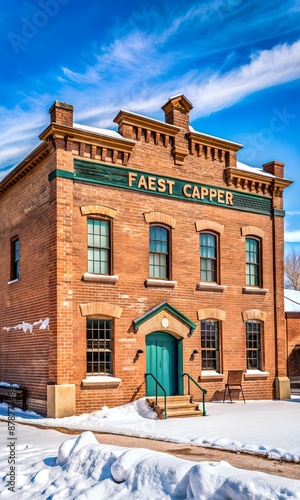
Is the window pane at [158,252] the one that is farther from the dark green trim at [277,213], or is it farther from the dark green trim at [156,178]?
the dark green trim at [277,213]

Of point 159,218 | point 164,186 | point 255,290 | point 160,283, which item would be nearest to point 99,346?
point 160,283

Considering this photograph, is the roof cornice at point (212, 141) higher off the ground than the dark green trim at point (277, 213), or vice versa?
the roof cornice at point (212, 141)

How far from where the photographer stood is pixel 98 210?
1734 centimetres

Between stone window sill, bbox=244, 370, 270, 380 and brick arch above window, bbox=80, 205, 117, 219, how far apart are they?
769cm

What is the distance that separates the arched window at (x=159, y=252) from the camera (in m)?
18.7

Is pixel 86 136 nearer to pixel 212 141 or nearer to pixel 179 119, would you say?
pixel 179 119

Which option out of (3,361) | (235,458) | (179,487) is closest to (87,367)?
(3,361)

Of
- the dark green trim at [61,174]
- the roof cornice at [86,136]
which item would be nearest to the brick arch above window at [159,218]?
the roof cornice at [86,136]

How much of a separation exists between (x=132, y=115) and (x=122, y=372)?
8.22 metres

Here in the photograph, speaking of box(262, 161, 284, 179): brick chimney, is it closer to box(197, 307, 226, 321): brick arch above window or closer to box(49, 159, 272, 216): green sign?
box(49, 159, 272, 216): green sign

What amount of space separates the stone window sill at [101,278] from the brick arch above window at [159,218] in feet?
7.48

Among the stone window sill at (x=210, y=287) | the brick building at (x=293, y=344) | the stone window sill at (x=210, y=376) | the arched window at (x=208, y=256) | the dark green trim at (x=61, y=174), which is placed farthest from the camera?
the brick building at (x=293, y=344)

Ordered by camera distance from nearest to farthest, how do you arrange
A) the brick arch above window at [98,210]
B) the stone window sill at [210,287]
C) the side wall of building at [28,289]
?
the brick arch above window at [98,210]
the side wall of building at [28,289]
the stone window sill at [210,287]

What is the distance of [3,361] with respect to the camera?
20.5 metres
